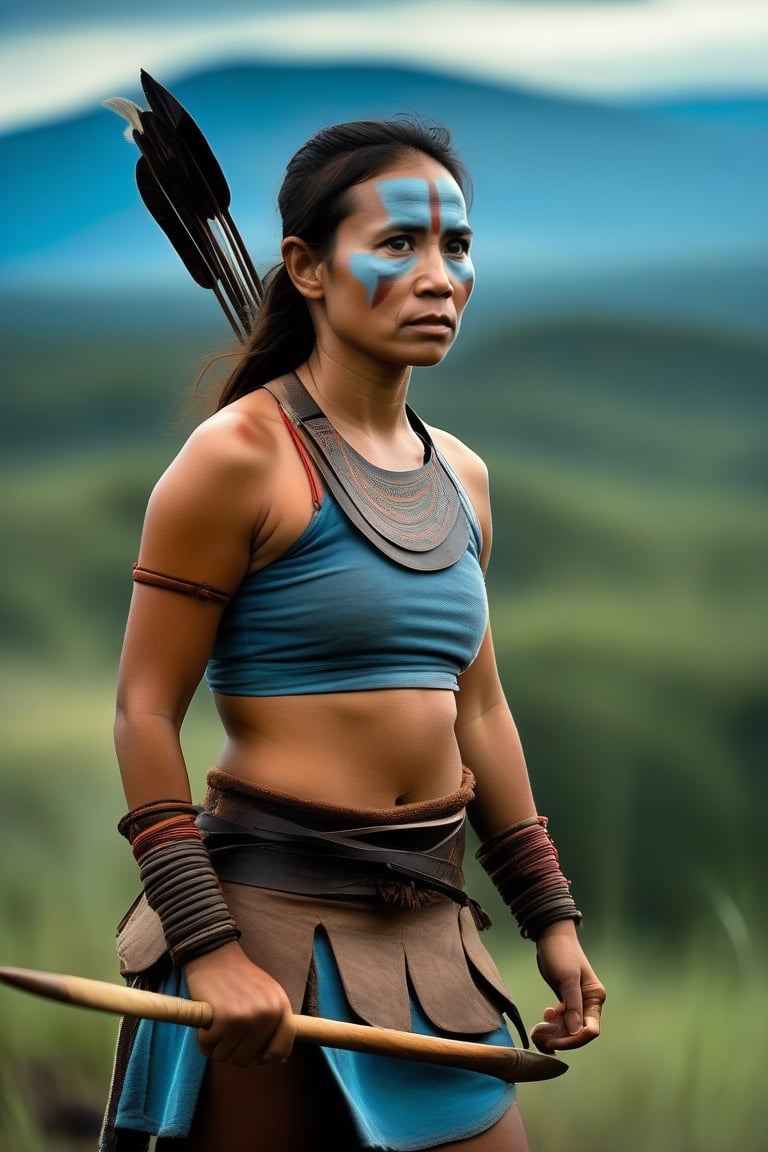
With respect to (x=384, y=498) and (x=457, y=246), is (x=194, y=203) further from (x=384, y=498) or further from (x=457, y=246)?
(x=384, y=498)

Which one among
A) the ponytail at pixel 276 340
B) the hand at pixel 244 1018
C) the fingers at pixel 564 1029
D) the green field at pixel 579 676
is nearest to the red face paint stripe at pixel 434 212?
the ponytail at pixel 276 340

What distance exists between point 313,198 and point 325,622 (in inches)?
22.3

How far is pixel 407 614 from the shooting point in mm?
1923

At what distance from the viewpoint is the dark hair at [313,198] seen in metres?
1.99

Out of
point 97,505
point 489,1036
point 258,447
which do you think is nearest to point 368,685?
point 258,447

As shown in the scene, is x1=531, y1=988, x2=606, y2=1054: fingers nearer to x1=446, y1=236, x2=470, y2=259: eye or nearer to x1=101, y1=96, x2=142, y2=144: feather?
x1=446, y1=236, x2=470, y2=259: eye

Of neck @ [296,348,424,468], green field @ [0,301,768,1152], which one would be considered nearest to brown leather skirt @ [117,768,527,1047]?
neck @ [296,348,424,468]

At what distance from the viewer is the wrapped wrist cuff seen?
2.15 m

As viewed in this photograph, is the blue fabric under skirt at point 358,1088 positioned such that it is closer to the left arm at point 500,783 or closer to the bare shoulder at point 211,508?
the left arm at point 500,783

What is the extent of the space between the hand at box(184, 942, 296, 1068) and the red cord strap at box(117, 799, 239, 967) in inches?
1.6

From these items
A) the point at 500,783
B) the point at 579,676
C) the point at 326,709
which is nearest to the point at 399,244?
the point at 326,709

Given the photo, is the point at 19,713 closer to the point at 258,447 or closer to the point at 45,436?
the point at 45,436

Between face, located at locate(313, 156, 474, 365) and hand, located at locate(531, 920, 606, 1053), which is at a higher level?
face, located at locate(313, 156, 474, 365)

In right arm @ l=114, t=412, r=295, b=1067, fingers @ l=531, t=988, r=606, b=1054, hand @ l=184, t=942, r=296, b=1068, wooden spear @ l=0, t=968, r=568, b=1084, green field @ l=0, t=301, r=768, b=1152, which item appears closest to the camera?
wooden spear @ l=0, t=968, r=568, b=1084
